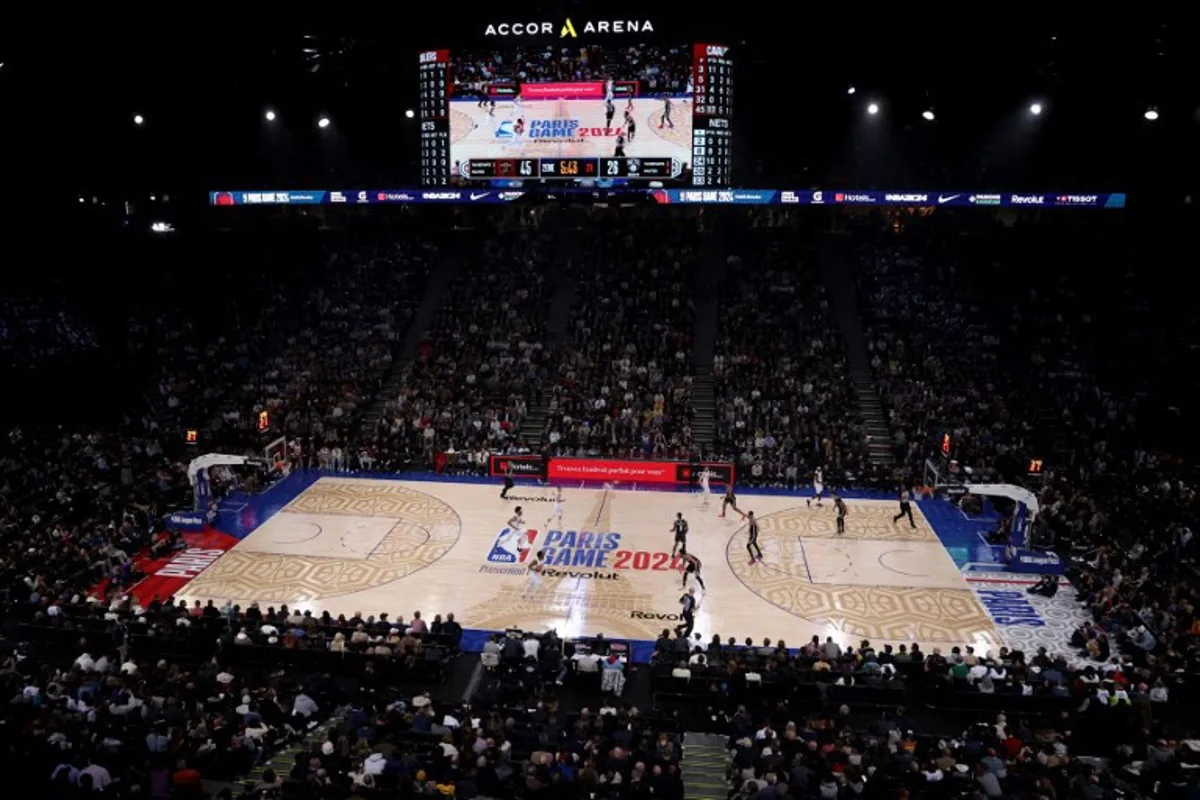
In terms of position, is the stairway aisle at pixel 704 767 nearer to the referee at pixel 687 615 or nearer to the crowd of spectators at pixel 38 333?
the referee at pixel 687 615

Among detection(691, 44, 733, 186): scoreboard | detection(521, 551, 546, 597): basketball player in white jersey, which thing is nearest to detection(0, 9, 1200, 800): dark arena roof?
detection(691, 44, 733, 186): scoreboard

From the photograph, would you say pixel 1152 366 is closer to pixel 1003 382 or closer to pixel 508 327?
pixel 1003 382

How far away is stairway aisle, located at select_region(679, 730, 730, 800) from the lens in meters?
14.7

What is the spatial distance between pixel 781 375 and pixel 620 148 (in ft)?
38.9

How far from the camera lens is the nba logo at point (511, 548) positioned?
25750mm

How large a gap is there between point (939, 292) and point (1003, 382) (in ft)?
22.7

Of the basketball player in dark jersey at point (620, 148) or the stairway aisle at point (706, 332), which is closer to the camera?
the basketball player in dark jersey at point (620, 148)

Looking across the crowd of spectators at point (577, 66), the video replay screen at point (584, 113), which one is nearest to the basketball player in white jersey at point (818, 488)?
the video replay screen at point (584, 113)

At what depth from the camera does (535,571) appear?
24938mm

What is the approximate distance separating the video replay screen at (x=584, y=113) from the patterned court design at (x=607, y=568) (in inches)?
430

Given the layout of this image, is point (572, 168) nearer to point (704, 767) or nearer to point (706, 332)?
point (706, 332)

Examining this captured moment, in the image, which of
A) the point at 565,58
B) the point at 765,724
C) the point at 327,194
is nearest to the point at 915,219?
the point at 565,58

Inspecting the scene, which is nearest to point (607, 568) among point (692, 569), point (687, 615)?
point (692, 569)

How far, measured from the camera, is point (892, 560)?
1019 inches
